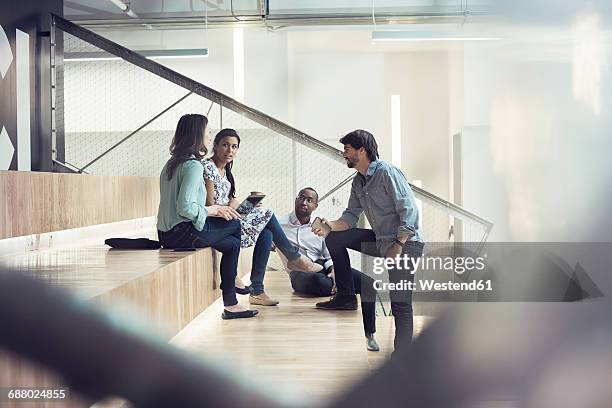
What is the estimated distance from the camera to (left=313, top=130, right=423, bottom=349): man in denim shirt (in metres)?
1.94

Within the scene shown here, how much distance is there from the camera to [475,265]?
6.11ft

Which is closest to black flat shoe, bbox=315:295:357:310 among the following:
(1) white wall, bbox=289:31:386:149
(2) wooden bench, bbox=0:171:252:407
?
(2) wooden bench, bbox=0:171:252:407

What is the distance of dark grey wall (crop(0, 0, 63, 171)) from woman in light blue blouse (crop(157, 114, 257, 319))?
0.88m

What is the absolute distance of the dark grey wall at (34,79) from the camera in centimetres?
301

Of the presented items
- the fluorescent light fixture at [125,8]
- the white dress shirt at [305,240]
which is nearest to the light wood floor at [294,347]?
the white dress shirt at [305,240]

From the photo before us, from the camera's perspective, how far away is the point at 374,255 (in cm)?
205

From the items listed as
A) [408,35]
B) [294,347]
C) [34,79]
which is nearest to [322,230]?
[294,347]

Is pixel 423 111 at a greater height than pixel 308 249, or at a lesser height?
greater

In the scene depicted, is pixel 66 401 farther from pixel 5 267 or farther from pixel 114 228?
pixel 114 228

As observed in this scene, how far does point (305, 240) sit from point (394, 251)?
3.60 feet

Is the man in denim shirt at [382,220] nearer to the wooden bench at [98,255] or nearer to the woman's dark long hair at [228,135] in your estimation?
the wooden bench at [98,255]

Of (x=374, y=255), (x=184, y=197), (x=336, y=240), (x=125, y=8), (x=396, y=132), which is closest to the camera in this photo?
(x=374, y=255)

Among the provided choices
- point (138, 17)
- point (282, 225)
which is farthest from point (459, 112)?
point (282, 225)

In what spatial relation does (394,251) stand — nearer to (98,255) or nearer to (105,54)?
(98,255)
